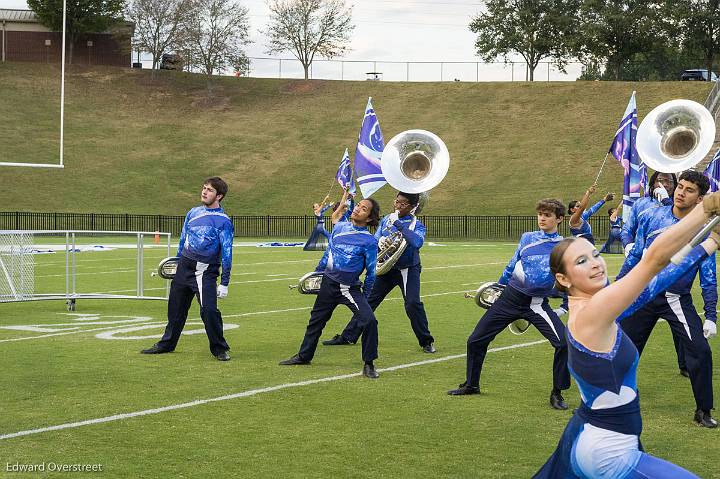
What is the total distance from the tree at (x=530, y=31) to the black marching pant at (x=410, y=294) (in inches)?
2070

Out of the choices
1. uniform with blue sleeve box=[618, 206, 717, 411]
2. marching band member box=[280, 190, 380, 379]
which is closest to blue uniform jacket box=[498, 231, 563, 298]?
uniform with blue sleeve box=[618, 206, 717, 411]

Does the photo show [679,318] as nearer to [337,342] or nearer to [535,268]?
[535,268]

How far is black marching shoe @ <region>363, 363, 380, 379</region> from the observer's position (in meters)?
8.65

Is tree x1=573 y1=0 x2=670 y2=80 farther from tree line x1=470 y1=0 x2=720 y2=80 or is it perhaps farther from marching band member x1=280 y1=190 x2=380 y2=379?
marching band member x1=280 y1=190 x2=380 y2=379

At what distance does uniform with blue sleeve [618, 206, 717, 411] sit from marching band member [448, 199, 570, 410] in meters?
0.58

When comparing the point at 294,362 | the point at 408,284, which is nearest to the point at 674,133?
the point at 408,284

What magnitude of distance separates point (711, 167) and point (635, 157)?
3.61 metres

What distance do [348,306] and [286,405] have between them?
1631 mm

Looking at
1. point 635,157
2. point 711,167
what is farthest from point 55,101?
point 711,167

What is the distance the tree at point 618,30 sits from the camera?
5978 cm

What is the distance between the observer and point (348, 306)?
8.83 metres

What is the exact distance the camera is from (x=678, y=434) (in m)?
6.63

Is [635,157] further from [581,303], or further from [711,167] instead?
[581,303]

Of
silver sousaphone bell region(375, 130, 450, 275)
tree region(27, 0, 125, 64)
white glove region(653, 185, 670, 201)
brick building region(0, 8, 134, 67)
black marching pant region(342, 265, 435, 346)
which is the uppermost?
tree region(27, 0, 125, 64)
